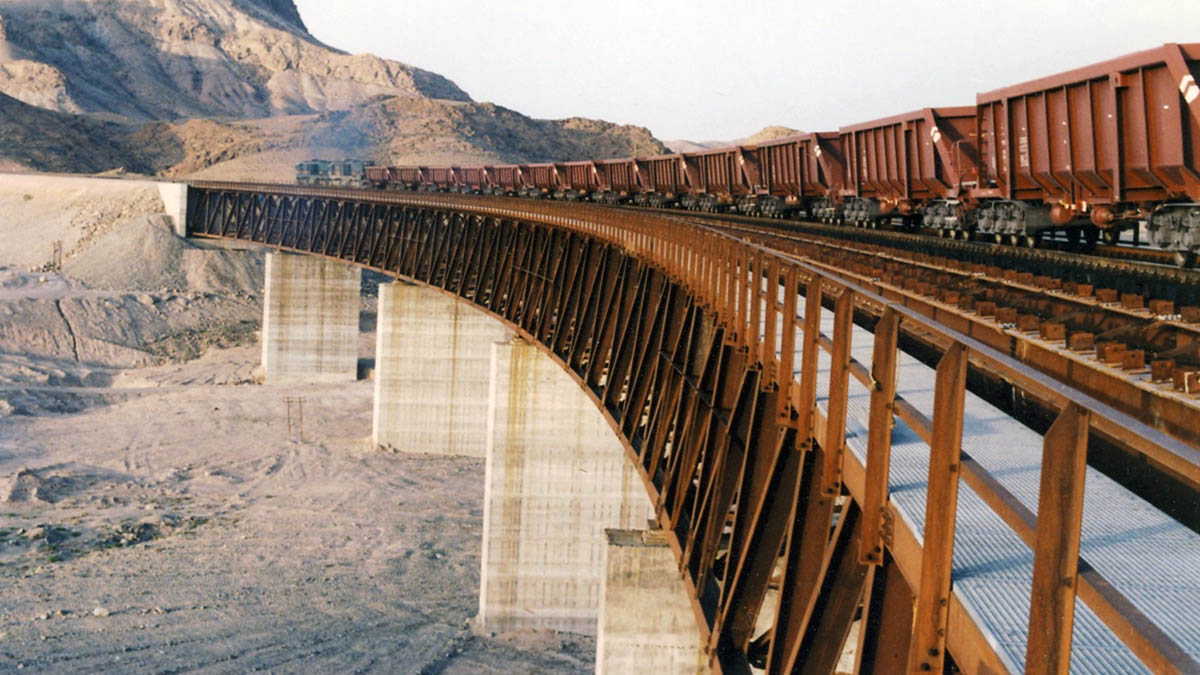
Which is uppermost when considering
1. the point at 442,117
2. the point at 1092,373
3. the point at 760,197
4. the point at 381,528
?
the point at 442,117

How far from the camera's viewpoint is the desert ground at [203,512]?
26.8 metres

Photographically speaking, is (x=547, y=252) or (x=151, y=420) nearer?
(x=547, y=252)

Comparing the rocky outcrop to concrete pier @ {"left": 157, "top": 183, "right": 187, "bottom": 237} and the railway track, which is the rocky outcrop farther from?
the railway track

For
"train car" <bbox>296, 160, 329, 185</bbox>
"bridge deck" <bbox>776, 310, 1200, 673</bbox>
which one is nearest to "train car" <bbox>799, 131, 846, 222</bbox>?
"bridge deck" <bbox>776, 310, 1200, 673</bbox>

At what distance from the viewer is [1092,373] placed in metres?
7.73

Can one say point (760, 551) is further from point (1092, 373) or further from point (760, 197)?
point (760, 197)


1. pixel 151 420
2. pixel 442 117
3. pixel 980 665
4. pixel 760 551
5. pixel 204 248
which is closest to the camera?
pixel 980 665

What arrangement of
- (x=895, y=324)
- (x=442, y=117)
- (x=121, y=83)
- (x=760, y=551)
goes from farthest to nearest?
(x=121, y=83), (x=442, y=117), (x=760, y=551), (x=895, y=324)

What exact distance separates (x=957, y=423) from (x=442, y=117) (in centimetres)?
15893

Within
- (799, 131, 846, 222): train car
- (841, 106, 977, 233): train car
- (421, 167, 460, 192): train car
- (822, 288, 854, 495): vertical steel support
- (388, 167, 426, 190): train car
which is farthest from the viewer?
(388, 167, 426, 190): train car

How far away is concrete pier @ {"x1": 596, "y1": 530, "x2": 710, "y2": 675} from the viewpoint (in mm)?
18109

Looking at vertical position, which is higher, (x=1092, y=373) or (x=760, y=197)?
(x=760, y=197)

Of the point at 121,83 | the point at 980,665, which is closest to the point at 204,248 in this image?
the point at 980,665

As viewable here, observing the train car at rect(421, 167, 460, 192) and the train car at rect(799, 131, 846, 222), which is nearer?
the train car at rect(799, 131, 846, 222)
